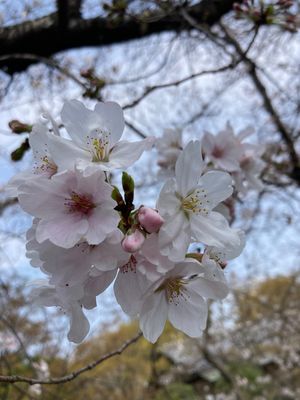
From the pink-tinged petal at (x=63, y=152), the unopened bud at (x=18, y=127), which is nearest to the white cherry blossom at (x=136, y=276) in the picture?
the pink-tinged petal at (x=63, y=152)

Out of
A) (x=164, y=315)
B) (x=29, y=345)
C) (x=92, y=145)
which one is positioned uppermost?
Answer: (x=92, y=145)

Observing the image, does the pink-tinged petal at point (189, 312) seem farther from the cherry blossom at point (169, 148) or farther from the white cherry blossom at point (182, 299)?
the cherry blossom at point (169, 148)

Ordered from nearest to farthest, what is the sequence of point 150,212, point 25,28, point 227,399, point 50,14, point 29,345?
point 150,212, point 29,345, point 25,28, point 50,14, point 227,399

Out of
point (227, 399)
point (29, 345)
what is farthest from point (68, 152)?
point (227, 399)

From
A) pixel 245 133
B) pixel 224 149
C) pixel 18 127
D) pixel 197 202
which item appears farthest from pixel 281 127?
pixel 197 202

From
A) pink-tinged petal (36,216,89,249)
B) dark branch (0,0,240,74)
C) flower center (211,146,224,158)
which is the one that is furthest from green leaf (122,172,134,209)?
dark branch (0,0,240,74)

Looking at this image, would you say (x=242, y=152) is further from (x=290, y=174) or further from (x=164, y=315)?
(x=290, y=174)

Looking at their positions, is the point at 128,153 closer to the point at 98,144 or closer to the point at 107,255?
the point at 98,144

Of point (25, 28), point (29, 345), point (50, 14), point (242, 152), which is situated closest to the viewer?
point (242, 152)
